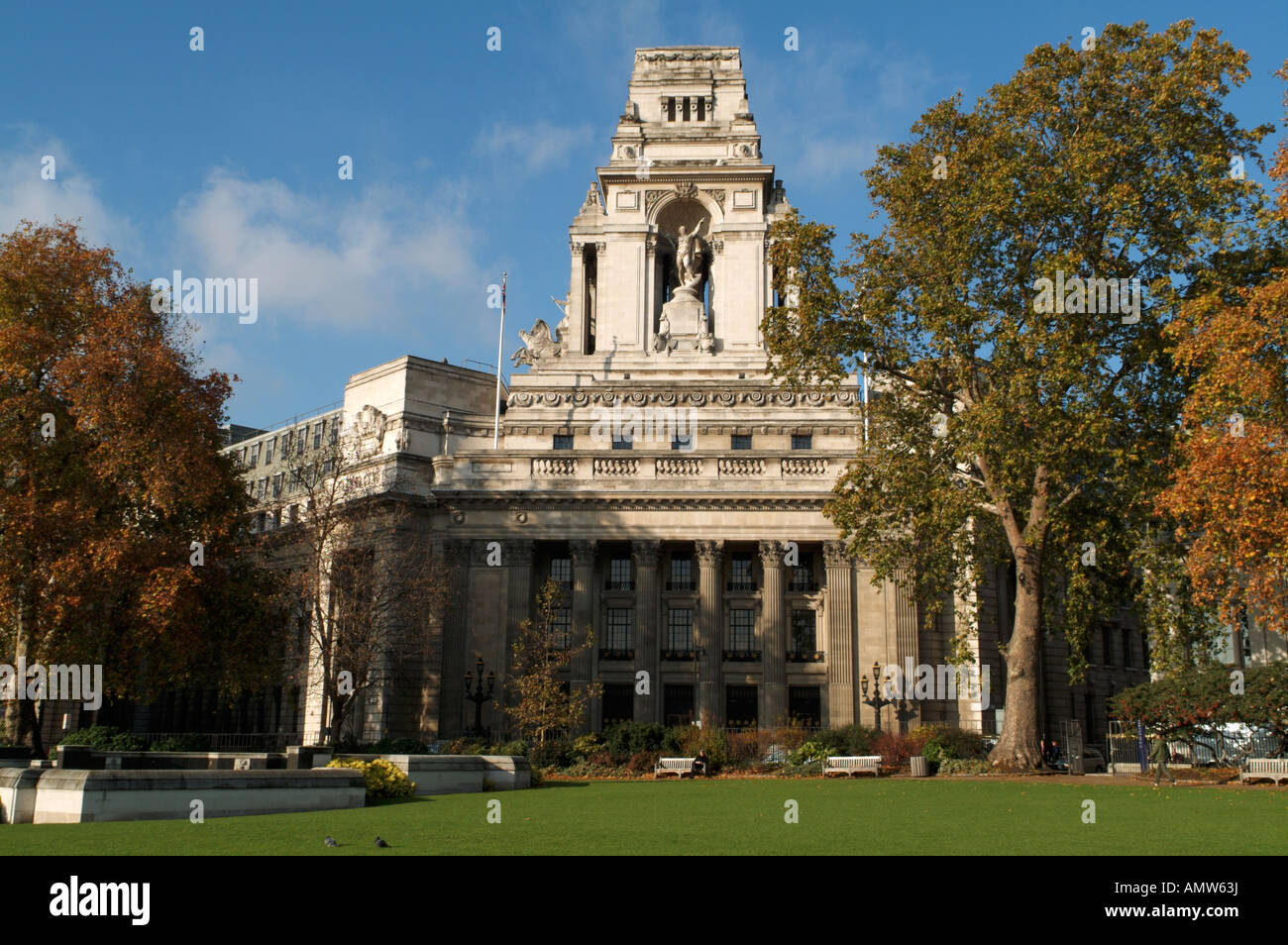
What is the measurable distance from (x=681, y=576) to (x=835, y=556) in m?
8.50

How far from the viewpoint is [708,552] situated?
2331 inches

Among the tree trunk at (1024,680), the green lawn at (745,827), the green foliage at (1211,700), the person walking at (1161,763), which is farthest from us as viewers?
the tree trunk at (1024,680)

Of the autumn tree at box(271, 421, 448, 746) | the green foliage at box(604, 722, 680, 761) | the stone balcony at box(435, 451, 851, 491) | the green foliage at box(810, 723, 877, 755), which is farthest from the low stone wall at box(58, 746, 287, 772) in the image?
the stone balcony at box(435, 451, 851, 491)

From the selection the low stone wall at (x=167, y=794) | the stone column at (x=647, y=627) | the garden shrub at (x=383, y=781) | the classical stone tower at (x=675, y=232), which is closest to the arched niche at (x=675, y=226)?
the classical stone tower at (x=675, y=232)

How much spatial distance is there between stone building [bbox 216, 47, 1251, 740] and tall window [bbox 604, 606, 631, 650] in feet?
0.34

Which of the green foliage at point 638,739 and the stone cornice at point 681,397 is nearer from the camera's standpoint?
the green foliage at point 638,739

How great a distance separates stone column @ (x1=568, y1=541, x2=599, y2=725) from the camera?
2276 inches

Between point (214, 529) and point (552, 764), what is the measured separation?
52.0ft

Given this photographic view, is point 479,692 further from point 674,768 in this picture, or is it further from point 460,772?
point 460,772

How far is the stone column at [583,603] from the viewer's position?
190 feet

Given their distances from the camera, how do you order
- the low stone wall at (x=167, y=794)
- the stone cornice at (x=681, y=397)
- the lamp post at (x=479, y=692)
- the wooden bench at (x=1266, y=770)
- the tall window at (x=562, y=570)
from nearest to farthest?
the low stone wall at (x=167, y=794)
the wooden bench at (x=1266, y=770)
the lamp post at (x=479, y=692)
the tall window at (x=562, y=570)
the stone cornice at (x=681, y=397)

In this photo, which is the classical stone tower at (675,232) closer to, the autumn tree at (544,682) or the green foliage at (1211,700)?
the autumn tree at (544,682)

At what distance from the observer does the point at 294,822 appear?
2066 cm

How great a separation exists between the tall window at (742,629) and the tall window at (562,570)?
29.1 feet
